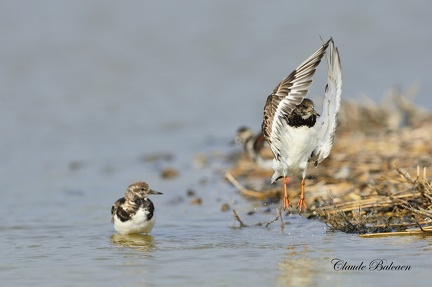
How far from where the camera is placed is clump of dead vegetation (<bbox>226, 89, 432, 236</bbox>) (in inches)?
298

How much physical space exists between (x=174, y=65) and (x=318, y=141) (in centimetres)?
1178

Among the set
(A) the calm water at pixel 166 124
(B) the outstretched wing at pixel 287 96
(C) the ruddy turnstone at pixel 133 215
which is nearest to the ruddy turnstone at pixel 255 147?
(A) the calm water at pixel 166 124

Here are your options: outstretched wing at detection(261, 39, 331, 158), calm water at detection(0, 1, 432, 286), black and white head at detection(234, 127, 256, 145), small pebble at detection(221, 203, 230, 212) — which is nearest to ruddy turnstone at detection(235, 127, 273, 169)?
black and white head at detection(234, 127, 256, 145)

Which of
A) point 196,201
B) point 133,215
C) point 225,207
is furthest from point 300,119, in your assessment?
point 196,201

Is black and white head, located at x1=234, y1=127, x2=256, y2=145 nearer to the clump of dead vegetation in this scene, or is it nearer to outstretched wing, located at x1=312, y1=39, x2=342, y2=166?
the clump of dead vegetation

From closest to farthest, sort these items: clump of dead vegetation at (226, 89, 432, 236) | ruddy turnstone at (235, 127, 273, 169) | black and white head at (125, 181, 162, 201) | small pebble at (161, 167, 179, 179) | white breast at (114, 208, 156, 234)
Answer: clump of dead vegetation at (226, 89, 432, 236)
white breast at (114, 208, 156, 234)
black and white head at (125, 181, 162, 201)
ruddy turnstone at (235, 127, 273, 169)
small pebble at (161, 167, 179, 179)

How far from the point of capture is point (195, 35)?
68.9 ft

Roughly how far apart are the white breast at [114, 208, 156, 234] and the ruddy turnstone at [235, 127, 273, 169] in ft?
10.7

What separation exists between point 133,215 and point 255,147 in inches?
157

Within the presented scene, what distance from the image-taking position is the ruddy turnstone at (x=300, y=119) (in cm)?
724

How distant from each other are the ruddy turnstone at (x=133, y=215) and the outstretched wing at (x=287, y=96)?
1466mm

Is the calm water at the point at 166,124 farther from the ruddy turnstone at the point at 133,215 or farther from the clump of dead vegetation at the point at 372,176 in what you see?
the clump of dead vegetation at the point at 372,176

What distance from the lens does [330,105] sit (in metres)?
7.46

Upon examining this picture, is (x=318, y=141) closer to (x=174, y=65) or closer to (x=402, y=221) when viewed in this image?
(x=402, y=221)
